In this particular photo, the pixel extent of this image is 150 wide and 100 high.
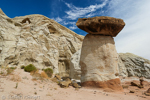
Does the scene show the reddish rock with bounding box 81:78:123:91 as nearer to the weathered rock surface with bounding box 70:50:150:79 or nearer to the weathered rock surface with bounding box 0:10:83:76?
the weathered rock surface with bounding box 0:10:83:76

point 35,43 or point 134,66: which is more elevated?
point 35,43

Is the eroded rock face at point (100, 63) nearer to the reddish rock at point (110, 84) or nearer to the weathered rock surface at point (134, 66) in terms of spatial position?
the reddish rock at point (110, 84)

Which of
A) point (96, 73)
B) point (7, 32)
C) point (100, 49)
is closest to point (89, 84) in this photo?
point (96, 73)

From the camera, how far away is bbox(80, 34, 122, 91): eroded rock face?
6.02 meters

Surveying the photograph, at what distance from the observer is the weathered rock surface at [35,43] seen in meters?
12.7

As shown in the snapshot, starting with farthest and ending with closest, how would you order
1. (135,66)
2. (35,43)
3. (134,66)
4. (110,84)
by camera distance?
(134,66), (135,66), (35,43), (110,84)

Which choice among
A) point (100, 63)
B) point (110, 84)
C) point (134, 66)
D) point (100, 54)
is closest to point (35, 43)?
point (100, 54)

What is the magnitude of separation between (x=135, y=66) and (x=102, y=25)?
1685 centimetres

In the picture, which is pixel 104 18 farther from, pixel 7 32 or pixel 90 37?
pixel 7 32

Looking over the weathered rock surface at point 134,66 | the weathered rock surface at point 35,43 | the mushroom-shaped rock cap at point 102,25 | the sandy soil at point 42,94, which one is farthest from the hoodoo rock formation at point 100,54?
the weathered rock surface at point 134,66

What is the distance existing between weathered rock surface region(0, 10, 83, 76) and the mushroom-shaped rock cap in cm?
983

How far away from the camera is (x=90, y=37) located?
697 centimetres

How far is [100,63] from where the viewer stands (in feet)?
20.8

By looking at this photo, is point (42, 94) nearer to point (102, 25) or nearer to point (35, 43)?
point (102, 25)
